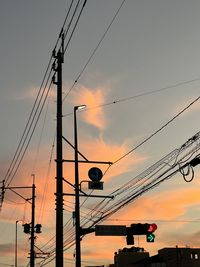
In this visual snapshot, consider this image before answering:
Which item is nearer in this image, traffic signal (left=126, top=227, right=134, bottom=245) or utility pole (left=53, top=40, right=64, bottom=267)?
utility pole (left=53, top=40, right=64, bottom=267)

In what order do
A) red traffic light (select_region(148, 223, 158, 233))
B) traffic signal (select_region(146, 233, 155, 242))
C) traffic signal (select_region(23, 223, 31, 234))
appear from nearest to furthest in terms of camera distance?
red traffic light (select_region(148, 223, 158, 233)), traffic signal (select_region(146, 233, 155, 242)), traffic signal (select_region(23, 223, 31, 234))

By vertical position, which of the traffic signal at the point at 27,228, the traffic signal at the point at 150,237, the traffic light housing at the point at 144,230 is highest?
the traffic signal at the point at 27,228

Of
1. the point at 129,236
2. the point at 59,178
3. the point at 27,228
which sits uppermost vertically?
the point at 27,228

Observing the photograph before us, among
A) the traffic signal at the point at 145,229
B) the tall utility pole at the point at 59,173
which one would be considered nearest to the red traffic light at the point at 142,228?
the traffic signal at the point at 145,229

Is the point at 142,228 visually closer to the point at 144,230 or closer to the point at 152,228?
the point at 144,230

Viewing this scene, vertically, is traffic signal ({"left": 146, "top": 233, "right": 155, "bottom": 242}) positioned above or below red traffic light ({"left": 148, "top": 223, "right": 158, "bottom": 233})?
below

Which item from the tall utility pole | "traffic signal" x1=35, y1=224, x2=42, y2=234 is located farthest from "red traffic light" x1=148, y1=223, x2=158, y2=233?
"traffic signal" x1=35, y1=224, x2=42, y2=234

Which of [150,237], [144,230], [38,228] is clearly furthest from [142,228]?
[38,228]

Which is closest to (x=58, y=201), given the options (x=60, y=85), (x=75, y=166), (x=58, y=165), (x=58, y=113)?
(x=58, y=165)

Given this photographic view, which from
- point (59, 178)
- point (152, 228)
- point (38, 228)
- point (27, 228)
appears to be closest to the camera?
point (59, 178)

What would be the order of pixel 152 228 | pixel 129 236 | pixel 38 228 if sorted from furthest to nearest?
1. pixel 38 228
2. pixel 129 236
3. pixel 152 228

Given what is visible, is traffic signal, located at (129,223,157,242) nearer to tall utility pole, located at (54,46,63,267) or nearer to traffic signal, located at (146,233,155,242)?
traffic signal, located at (146,233,155,242)

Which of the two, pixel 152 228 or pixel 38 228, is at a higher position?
pixel 38 228

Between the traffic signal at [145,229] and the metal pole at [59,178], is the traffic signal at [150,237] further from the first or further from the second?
the metal pole at [59,178]
